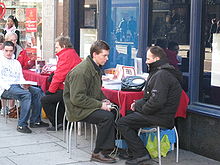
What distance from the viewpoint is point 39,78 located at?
25.3ft

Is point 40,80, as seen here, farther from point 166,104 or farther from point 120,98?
point 166,104

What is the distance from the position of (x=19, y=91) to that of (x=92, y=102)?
6.78 ft

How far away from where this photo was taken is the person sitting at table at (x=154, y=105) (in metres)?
5.46

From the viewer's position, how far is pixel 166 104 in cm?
554

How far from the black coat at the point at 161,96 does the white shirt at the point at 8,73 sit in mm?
2725

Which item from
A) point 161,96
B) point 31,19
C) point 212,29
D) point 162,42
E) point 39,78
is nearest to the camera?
point 161,96

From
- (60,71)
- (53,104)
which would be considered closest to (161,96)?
(60,71)

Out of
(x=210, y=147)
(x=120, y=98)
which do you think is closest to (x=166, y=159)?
(x=210, y=147)

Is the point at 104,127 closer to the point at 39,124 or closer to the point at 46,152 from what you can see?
the point at 46,152

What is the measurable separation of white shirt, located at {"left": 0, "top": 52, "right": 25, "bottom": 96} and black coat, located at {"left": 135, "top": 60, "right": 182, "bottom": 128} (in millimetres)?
2725

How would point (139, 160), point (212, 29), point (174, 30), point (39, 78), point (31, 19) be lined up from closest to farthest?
point (139, 160) → point (212, 29) → point (174, 30) → point (39, 78) → point (31, 19)

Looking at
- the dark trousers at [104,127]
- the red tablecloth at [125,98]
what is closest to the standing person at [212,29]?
the red tablecloth at [125,98]

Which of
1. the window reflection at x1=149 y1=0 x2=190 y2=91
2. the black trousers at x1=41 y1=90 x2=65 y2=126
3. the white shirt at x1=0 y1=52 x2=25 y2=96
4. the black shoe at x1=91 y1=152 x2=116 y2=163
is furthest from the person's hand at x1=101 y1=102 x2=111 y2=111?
the white shirt at x1=0 y1=52 x2=25 y2=96

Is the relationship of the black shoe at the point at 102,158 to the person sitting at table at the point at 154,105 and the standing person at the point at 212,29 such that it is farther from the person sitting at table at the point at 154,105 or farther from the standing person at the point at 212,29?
the standing person at the point at 212,29
